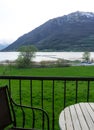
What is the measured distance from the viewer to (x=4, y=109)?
2549 mm

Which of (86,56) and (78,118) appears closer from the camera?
(78,118)

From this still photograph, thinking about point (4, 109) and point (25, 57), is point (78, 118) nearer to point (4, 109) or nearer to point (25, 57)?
point (4, 109)

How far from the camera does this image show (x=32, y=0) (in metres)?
13.1

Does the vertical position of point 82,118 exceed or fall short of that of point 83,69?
it exceeds it

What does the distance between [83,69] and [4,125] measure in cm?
3542

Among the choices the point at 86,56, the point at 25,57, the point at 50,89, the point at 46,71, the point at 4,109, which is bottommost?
the point at 50,89

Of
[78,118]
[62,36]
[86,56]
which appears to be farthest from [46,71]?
[78,118]

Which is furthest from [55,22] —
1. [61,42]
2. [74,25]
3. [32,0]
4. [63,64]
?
[32,0]

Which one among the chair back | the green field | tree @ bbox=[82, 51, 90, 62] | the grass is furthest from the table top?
tree @ bbox=[82, 51, 90, 62]

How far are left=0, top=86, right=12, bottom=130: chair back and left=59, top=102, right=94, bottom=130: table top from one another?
2.13ft

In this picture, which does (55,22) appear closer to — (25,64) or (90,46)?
(90,46)

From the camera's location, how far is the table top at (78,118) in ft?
6.18

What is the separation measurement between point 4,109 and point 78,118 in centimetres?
83

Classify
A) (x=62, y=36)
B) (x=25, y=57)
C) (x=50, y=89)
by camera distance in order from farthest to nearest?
(x=62, y=36), (x=25, y=57), (x=50, y=89)
